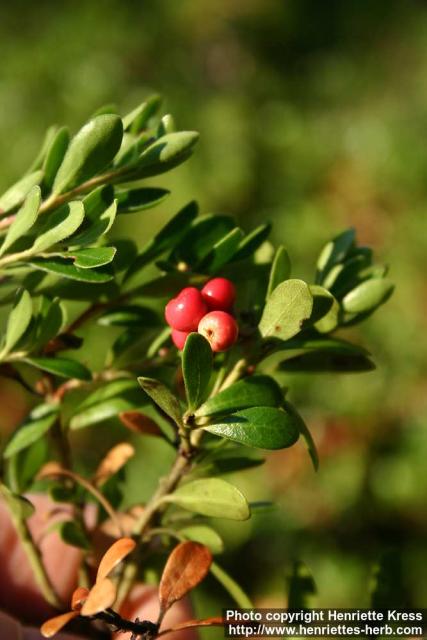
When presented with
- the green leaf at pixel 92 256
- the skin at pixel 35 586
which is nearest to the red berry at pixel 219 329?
the green leaf at pixel 92 256

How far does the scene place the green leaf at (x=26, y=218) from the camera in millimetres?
627

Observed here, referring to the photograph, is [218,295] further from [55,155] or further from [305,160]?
[305,160]

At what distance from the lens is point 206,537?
794 millimetres

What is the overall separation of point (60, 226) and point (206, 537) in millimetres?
376

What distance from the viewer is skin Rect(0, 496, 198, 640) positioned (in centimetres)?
105

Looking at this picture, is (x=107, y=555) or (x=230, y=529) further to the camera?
(x=230, y=529)

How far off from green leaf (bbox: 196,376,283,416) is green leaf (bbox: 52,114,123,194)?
9.4 inches

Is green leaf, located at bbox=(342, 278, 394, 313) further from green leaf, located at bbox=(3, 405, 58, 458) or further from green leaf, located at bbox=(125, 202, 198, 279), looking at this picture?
green leaf, located at bbox=(3, 405, 58, 458)

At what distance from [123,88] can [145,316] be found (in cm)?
326

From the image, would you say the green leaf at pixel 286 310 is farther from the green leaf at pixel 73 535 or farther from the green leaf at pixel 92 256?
the green leaf at pixel 73 535

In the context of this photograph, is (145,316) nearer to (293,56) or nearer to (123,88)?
(123,88)

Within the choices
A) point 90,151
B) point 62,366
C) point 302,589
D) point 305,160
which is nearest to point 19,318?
point 62,366

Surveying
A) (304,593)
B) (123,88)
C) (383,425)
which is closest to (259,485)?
(383,425)

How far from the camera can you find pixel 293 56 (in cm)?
444
